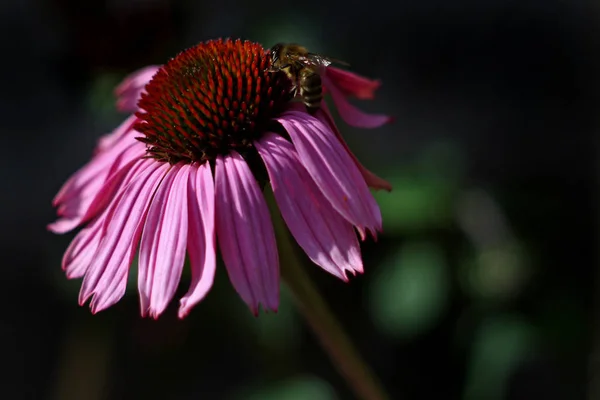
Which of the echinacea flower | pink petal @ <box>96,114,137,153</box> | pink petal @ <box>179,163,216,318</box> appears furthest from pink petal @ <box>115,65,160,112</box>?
pink petal @ <box>179,163,216,318</box>

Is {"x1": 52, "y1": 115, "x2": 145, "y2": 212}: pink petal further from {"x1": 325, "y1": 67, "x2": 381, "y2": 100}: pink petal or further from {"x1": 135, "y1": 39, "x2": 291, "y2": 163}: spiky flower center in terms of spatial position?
{"x1": 325, "y1": 67, "x2": 381, "y2": 100}: pink petal

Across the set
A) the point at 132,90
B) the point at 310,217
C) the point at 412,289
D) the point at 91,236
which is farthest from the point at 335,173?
the point at 412,289

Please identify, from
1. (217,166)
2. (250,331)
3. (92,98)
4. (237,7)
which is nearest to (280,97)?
(217,166)

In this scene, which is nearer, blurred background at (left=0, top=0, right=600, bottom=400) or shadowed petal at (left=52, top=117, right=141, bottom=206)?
shadowed petal at (left=52, top=117, right=141, bottom=206)

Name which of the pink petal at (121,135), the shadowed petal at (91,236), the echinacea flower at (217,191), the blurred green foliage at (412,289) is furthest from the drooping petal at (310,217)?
the blurred green foliage at (412,289)

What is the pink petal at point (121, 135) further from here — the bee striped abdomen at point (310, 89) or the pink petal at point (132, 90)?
the bee striped abdomen at point (310, 89)

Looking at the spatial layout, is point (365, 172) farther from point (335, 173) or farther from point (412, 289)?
point (412, 289)
